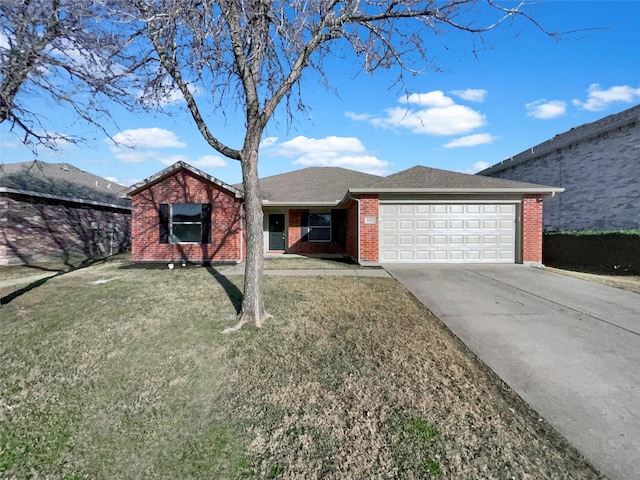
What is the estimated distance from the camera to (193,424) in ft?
9.70

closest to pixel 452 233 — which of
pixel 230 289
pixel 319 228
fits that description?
pixel 319 228

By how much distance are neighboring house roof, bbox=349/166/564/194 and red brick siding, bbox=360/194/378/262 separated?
1.22ft

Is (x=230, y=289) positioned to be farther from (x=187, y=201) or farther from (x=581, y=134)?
(x=581, y=134)

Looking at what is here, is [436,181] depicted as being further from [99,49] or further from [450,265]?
[99,49]

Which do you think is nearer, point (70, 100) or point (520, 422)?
point (520, 422)

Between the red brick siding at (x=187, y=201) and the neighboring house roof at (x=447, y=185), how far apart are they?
4.82 meters

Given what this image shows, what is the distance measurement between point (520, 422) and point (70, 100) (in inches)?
331

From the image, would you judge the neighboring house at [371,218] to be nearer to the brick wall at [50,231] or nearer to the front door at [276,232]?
the front door at [276,232]

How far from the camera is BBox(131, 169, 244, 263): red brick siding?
1210cm

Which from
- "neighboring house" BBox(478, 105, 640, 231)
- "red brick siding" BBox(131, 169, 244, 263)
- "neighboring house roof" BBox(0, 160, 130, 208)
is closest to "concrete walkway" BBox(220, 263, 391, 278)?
"red brick siding" BBox(131, 169, 244, 263)

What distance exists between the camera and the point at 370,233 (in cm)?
1102

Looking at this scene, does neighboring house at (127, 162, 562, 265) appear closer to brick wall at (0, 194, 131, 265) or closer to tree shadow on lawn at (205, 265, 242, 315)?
tree shadow on lawn at (205, 265, 242, 315)

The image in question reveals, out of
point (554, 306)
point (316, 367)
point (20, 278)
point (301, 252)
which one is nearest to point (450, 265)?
point (554, 306)

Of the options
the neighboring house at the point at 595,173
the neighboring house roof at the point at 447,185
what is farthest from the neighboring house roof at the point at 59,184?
the neighboring house at the point at 595,173
